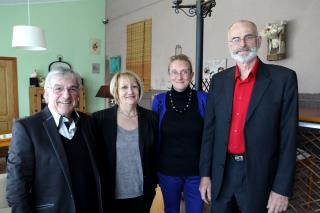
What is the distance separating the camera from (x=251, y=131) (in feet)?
4.71

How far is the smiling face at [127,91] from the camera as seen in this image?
1.76m

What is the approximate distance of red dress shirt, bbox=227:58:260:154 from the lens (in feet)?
4.89

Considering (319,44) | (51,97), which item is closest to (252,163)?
(51,97)

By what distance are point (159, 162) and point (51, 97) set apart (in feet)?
2.67

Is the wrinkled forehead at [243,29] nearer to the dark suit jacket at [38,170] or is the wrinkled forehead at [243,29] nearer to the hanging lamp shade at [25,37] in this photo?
the dark suit jacket at [38,170]

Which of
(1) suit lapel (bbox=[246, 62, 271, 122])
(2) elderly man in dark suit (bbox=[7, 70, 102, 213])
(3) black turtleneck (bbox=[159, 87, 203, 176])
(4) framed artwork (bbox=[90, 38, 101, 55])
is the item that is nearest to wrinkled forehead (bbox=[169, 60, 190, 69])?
(3) black turtleneck (bbox=[159, 87, 203, 176])

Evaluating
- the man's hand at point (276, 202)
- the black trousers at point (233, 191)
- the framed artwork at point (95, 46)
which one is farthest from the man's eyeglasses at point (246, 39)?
the framed artwork at point (95, 46)

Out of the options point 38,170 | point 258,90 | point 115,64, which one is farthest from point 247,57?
point 115,64

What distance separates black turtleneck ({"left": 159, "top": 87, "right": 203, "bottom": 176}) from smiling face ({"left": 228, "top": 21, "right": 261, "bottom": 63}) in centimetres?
47

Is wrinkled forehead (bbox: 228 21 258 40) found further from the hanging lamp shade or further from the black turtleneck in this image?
the hanging lamp shade

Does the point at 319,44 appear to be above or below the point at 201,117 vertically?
above

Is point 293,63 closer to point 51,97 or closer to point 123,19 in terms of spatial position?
point 51,97

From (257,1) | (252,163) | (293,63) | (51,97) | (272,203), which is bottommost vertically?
(272,203)

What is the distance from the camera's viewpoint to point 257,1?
340 cm
